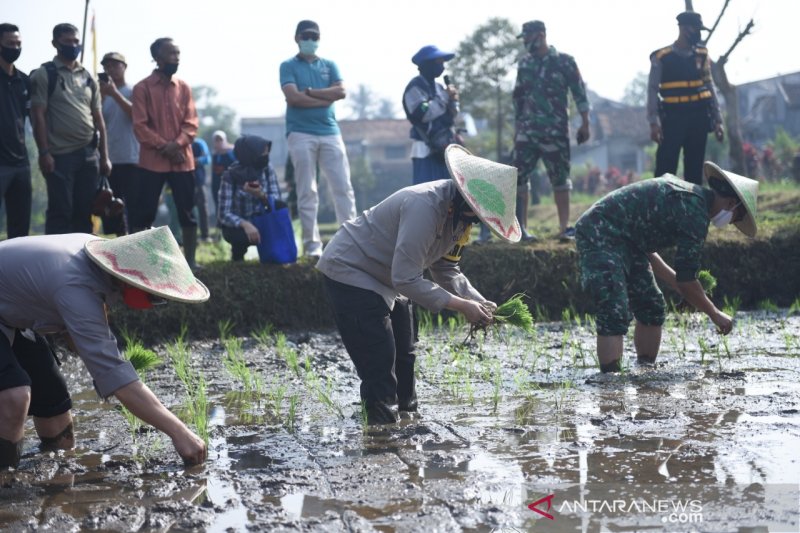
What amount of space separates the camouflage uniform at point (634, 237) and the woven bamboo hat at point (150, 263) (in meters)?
2.76

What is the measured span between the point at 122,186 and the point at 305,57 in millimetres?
1895

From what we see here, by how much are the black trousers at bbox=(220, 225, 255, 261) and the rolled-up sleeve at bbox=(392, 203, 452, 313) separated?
148 inches

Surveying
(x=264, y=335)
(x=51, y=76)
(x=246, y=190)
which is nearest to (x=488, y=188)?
(x=264, y=335)

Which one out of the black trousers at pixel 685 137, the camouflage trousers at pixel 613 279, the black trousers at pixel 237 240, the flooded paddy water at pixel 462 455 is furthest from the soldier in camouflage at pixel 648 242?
the black trousers at pixel 237 240

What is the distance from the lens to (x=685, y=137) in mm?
8617

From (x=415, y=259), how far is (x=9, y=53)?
3888 millimetres

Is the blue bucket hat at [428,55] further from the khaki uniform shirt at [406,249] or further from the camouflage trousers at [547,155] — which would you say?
the khaki uniform shirt at [406,249]

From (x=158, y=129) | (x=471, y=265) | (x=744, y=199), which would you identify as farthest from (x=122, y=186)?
(x=744, y=199)

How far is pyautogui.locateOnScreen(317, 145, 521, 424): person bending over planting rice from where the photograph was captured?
15.0 feet

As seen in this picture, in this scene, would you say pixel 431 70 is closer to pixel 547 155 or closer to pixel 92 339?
pixel 547 155

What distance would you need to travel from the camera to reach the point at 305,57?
842 centimetres

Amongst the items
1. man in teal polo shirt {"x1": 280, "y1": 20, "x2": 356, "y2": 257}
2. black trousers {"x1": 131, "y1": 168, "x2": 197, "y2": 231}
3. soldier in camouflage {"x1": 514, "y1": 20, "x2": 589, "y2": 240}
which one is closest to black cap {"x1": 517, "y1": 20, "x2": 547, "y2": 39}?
soldier in camouflage {"x1": 514, "y1": 20, "x2": 589, "y2": 240}

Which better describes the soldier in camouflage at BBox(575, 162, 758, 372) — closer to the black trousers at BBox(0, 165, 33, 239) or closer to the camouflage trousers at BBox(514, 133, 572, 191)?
the camouflage trousers at BBox(514, 133, 572, 191)

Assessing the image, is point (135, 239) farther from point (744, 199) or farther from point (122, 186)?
point (122, 186)
